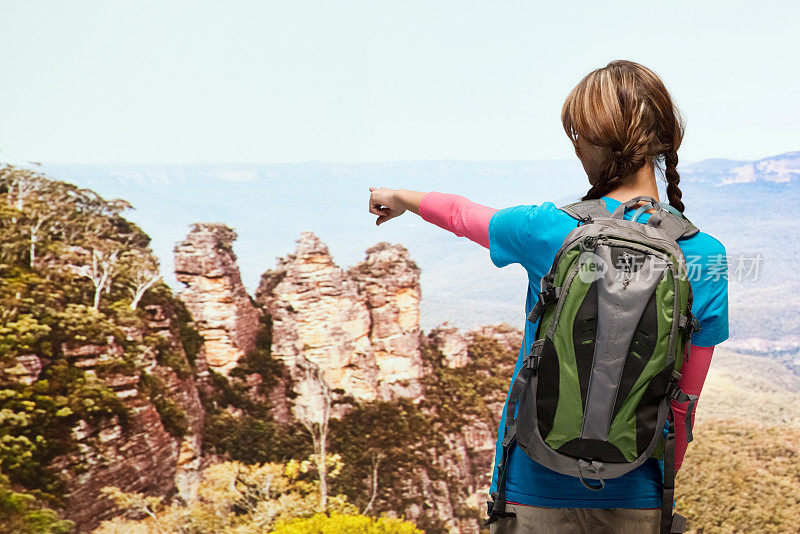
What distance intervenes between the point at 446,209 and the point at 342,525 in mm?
4909

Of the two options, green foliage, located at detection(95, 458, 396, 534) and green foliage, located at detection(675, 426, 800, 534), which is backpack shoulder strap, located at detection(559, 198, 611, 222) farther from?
green foliage, located at detection(675, 426, 800, 534)

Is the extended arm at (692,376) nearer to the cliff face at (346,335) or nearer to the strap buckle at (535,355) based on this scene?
the strap buckle at (535,355)

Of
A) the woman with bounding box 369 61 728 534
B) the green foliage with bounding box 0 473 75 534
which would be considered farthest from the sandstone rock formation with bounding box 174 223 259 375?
the woman with bounding box 369 61 728 534

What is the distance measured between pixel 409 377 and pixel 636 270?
19.9 ft

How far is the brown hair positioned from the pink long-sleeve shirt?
21 centimetres

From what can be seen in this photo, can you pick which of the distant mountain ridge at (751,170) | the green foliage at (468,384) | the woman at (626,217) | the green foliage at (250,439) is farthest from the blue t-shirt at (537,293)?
the distant mountain ridge at (751,170)

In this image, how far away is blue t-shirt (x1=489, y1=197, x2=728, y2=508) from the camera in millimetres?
1080

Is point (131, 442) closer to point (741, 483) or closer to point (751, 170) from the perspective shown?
point (741, 483)

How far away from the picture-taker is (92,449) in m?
4.77

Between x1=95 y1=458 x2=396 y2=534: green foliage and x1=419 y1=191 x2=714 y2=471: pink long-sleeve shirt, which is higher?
x1=419 y1=191 x2=714 y2=471: pink long-sleeve shirt

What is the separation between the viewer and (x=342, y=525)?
5547 millimetres

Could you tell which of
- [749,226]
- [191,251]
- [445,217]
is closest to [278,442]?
[191,251]

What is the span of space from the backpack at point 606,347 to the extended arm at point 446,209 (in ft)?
0.51

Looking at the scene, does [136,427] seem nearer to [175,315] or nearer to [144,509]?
[144,509]
